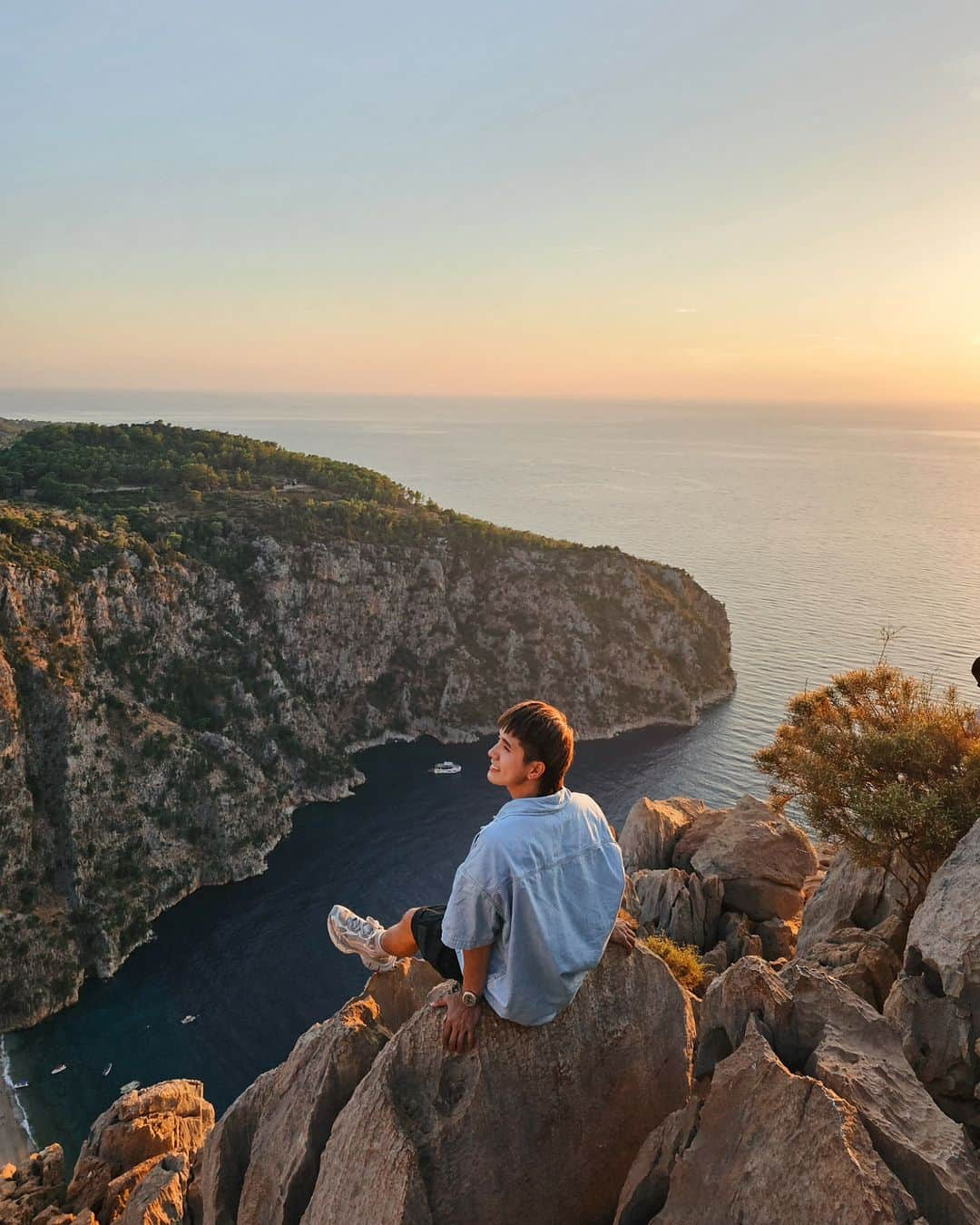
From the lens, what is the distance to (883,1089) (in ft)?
27.1

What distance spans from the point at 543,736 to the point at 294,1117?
681 centimetres

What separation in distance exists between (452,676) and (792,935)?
86024mm

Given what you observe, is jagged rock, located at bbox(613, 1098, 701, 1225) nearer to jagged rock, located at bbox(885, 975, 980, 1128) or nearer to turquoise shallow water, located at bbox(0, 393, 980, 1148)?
jagged rock, located at bbox(885, 975, 980, 1128)

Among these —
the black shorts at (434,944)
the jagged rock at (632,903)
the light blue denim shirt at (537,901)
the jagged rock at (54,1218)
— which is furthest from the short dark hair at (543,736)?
the jagged rock at (632,903)

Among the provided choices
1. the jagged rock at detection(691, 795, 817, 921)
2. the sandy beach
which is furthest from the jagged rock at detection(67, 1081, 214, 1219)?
the sandy beach

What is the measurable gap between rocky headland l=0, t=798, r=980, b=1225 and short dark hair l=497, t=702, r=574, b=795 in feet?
8.97

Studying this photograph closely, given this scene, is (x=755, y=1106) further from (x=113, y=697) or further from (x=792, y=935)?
(x=113, y=697)

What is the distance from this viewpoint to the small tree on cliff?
61.3 ft

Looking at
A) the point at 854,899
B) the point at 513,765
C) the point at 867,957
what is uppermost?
the point at 513,765

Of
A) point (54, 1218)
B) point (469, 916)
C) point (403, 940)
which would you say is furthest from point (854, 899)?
point (54, 1218)

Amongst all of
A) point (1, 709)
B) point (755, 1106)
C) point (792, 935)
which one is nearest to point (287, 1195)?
point (755, 1106)

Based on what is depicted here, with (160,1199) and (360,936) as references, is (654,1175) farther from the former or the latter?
(160,1199)

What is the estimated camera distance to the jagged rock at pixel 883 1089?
730 cm

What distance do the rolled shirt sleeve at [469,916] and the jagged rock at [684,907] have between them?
24577 millimetres
